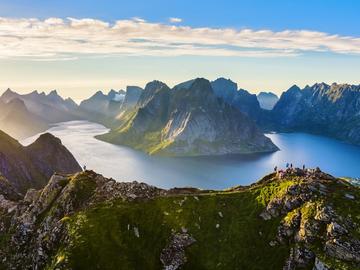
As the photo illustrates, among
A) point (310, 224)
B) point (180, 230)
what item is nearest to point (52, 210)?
point (180, 230)

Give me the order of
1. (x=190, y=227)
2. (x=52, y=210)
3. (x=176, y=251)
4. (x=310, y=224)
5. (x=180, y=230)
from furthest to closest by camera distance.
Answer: (x=52, y=210) < (x=190, y=227) < (x=180, y=230) < (x=176, y=251) < (x=310, y=224)

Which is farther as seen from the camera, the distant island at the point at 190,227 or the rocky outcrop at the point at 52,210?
the rocky outcrop at the point at 52,210

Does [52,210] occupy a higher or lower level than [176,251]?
higher

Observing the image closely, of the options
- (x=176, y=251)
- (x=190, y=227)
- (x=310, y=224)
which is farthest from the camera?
(x=190, y=227)

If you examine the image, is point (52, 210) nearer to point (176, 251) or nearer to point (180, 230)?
point (180, 230)

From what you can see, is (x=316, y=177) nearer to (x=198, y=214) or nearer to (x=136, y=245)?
(x=198, y=214)

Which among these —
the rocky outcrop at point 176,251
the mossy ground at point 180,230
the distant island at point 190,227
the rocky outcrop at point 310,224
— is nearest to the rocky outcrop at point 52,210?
the distant island at point 190,227

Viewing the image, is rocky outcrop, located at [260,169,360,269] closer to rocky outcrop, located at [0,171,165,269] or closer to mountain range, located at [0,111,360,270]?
mountain range, located at [0,111,360,270]

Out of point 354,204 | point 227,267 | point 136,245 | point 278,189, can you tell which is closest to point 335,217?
point 354,204

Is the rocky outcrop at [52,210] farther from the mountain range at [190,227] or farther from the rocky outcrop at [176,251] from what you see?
the rocky outcrop at [176,251]
